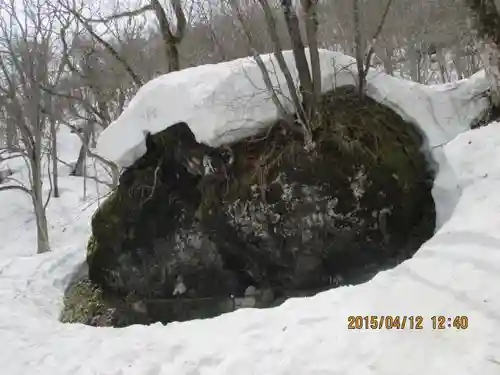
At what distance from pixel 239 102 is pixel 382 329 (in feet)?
10.5

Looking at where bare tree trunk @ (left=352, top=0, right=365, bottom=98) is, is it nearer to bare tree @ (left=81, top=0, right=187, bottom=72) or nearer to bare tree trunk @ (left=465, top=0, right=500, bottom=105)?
bare tree trunk @ (left=465, top=0, right=500, bottom=105)

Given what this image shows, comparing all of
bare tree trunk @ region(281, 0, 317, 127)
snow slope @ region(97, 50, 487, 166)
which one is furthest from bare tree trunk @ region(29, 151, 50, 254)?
bare tree trunk @ region(281, 0, 317, 127)

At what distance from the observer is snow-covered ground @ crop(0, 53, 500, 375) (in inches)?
119

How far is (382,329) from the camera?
128 inches

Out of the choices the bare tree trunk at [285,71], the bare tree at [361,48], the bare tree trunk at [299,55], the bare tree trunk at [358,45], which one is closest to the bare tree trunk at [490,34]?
the bare tree at [361,48]

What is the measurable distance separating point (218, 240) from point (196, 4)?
638 centimetres

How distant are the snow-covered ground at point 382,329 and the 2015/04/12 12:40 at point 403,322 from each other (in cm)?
3

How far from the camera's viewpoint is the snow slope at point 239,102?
5.52 metres

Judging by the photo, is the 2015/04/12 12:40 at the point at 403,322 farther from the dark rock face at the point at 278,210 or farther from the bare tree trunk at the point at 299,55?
the bare tree trunk at the point at 299,55

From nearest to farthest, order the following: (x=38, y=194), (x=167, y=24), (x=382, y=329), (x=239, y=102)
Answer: (x=382, y=329) < (x=239, y=102) < (x=167, y=24) < (x=38, y=194)

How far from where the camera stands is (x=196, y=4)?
395 inches

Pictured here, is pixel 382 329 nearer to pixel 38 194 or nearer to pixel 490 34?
pixel 490 34

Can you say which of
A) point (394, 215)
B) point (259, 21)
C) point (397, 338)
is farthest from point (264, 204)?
point (259, 21)

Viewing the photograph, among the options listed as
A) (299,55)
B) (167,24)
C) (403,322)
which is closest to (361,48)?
(299,55)
